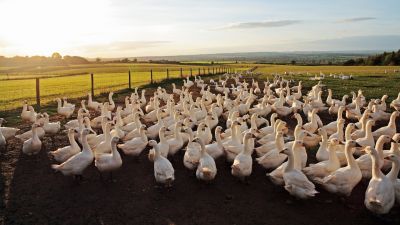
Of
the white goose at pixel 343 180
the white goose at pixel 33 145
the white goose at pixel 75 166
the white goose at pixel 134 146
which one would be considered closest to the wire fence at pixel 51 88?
the white goose at pixel 33 145

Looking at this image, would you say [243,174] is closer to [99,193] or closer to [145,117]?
[99,193]

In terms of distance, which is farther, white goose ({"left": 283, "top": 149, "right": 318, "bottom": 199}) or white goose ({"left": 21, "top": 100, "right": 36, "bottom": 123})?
white goose ({"left": 21, "top": 100, "right": 36, "bottom": 123})

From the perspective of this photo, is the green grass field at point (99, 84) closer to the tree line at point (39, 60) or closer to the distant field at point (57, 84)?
the distant field at point (57, 84)

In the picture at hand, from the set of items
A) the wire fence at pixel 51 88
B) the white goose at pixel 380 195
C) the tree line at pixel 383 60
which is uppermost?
the tree line at pixel 383 60

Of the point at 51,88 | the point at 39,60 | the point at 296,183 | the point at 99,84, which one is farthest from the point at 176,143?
the point at 39,60

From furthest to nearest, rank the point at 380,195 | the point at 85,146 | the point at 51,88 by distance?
1. the point at 51,88
2. the point at 85,146
3. the point at 380,195

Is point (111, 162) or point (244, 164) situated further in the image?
point (111, 162)

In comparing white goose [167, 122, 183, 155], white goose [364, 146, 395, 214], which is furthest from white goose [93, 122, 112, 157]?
white goose [364, 146, 395, 214]

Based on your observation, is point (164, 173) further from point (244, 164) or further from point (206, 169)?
point (244, 164)

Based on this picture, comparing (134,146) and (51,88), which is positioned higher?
(51,88)

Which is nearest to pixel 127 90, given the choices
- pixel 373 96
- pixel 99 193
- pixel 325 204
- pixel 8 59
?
pixel 373 96

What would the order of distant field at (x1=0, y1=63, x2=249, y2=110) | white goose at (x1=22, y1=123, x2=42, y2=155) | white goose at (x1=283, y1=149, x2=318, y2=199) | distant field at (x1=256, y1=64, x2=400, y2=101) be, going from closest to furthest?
white goose at (x1=283, y1=149, x2=318, y2=199) < white goose at (x1=22, y1=123, x2=42, y2=155) < distant field at (x1=0, y1=63, x2=249, y2=110) < distant field at (x1=256, y1=64, x2=400, y2=101)

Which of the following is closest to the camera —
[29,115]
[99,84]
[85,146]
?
[85,146]

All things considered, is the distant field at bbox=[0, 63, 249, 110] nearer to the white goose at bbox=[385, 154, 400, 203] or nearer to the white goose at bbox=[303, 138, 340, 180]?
the white goose at bbox=[303, 138, 340, 180]
